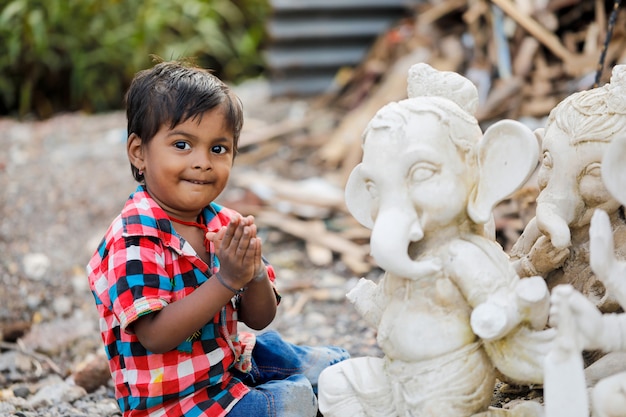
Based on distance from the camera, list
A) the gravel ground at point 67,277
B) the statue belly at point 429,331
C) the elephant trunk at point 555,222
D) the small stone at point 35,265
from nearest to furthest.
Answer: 1. the statue belly at point 429,331
2. the elephant trunk at point 555,222
3. the gravel ground at point 67,277
4. the small stone at point 35,265

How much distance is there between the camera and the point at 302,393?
8.24 feet

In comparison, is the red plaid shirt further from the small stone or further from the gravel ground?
the small stone

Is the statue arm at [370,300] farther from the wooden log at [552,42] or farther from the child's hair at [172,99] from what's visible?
the wooden log at [552,42]

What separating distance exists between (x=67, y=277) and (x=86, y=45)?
18.0 ft

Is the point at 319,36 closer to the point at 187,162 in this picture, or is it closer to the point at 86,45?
the point at 86,45

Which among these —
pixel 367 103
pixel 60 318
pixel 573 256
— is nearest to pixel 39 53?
pixel 367 103

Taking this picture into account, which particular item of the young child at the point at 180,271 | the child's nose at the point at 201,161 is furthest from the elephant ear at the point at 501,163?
the child's nose at the point at 201,161

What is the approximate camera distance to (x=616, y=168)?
1.87 metres

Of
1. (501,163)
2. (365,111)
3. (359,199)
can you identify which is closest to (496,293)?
(501,163)

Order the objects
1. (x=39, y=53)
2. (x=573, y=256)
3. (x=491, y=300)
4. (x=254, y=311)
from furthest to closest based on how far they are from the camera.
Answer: (x=39, y=53)
(x=254, y=311)
(x=573, y=256)
(x=491, y=300)

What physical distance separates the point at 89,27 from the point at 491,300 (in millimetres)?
8782

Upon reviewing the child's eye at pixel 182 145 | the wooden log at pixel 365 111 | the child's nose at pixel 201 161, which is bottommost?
the wooden log at pixel 365 111

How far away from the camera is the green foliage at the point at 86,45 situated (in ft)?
30.1

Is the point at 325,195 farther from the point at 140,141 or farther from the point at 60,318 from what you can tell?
the point at 140,141
